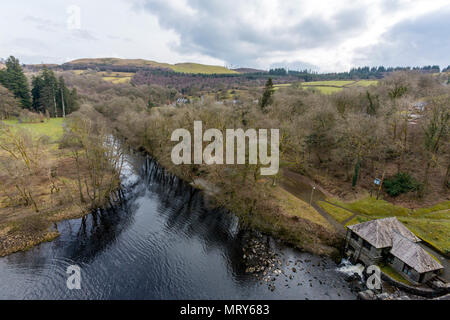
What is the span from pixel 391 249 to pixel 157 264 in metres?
21.2

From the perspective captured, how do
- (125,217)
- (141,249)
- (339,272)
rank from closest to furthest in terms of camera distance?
(339,272)
(141,249)
(125,217)

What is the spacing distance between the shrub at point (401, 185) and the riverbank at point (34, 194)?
39.0 meters

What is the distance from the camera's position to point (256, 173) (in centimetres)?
2761

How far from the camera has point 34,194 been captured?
2952 centimetres

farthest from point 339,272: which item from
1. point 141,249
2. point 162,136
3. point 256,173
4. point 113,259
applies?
point 162,136

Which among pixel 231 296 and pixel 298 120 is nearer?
pixel 231 296

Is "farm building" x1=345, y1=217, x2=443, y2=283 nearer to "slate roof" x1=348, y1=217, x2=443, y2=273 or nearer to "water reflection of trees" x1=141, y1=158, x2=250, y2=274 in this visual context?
"slate roof" x1=348, y1=217, x2=443, y2=273

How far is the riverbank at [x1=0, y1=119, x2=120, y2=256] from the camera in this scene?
898 inches

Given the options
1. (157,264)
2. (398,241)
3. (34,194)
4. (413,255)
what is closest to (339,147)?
(398,241)

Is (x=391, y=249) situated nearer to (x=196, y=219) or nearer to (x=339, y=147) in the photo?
(x=196, y=219)

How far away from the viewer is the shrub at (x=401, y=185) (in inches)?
1129

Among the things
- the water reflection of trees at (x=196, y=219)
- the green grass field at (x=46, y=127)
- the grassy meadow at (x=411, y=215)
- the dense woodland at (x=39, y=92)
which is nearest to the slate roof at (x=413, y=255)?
the grassy meadow at (x=411, y=215)
